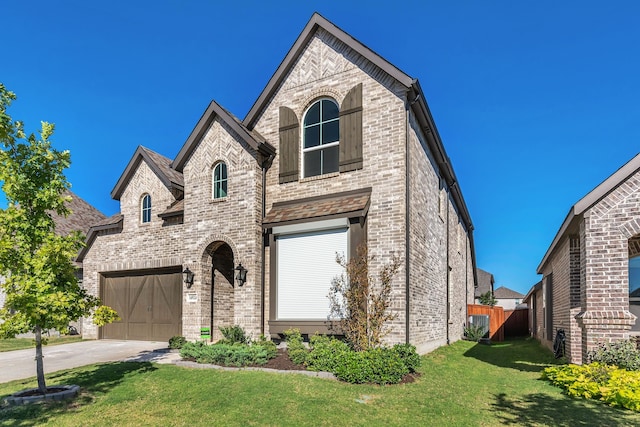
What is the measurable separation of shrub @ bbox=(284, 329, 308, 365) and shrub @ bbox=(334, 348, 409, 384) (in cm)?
119

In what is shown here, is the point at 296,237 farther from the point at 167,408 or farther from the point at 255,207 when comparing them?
the point at 167,408

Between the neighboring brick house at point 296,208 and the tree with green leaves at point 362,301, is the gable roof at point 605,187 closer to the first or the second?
the neighboring brick house at point 296,208

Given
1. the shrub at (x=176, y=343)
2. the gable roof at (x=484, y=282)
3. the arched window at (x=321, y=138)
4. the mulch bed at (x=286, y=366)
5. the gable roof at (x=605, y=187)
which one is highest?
the arched window at (x=321, y=138)

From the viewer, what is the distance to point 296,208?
503 inches

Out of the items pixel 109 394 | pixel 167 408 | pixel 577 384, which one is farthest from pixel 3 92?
pixel 577 384

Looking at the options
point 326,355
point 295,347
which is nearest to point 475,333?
point 295,347

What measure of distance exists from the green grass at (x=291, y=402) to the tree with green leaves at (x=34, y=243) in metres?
1.44

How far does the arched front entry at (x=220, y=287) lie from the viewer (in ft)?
46.4

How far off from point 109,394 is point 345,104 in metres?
9.36

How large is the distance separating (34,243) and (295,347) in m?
6.14

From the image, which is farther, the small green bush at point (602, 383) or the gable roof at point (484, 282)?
the gable roof at point (484, 282)

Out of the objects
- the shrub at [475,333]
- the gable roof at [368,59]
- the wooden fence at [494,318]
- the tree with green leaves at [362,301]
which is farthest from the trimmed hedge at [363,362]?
the wooden fence at [494,318]

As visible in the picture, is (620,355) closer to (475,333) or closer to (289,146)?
(289,146)

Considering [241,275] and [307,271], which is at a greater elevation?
[307,271]
